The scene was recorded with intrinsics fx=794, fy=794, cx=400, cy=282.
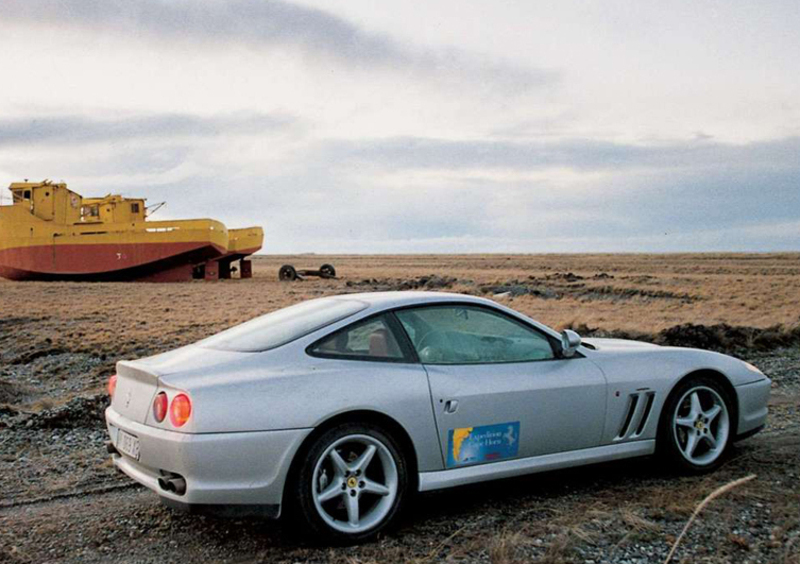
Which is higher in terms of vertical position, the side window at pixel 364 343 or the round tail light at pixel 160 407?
the side window at pixel 364 343

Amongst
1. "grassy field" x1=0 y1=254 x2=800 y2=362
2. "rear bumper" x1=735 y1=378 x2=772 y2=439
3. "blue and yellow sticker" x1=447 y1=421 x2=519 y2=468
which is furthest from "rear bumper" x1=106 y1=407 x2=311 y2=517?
"grassy field" x1=0 y1=254 x2=800 y2=362

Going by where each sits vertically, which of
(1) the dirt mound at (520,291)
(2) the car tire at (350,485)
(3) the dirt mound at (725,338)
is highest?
(2) the car tire at (350,485)

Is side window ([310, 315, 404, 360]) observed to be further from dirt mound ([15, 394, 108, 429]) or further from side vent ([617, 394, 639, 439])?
dirt mound ([15, 394, 108, 429])

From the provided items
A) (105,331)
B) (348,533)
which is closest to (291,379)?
(348,533)

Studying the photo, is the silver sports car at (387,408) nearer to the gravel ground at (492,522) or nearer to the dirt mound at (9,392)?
the gravel ground at (492,522)

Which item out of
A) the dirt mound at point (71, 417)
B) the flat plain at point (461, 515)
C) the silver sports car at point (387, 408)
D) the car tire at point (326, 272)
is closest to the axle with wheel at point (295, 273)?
the car tire at point (326, 272)

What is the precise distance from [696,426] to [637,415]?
0.54 meters

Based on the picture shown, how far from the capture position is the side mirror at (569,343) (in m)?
5.11

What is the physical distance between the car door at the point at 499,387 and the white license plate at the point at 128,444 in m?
1.67

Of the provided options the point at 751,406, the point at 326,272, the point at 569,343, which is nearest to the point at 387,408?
the point at 569,343

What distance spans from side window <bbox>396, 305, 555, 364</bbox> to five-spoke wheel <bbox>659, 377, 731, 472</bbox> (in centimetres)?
102

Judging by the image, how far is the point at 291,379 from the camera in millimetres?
4273

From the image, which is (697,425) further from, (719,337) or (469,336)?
(719,337)

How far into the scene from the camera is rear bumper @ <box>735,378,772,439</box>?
5691mm
